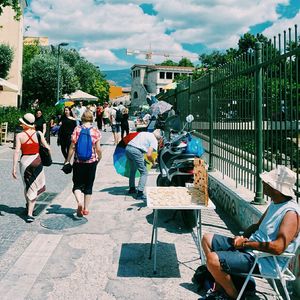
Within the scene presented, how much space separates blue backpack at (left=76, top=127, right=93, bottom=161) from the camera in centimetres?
668

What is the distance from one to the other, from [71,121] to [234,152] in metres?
5.89

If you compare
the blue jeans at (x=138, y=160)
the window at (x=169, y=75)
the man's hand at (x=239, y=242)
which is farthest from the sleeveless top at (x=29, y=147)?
the window at (x=169, y=75)

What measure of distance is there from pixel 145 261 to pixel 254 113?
251cm

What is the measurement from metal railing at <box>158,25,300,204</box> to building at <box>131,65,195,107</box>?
91781 millimetres

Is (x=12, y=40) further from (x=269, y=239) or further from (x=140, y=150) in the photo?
(x=269, y=239)

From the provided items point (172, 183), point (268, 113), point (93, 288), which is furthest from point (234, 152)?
point (93, 288)

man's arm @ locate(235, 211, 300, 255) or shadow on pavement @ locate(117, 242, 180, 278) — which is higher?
man's arm @ locate(235, 211, 300, 255)

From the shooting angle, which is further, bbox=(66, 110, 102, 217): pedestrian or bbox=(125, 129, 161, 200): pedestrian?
bbox=(125, 129, 161, 200): pedestrian

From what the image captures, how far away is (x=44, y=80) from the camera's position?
46875mm

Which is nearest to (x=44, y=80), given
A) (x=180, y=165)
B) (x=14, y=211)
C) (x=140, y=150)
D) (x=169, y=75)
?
(x=140, y=150)

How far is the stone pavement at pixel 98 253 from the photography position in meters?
4.22

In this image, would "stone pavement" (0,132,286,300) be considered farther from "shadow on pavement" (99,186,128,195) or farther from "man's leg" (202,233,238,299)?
"shadow on pavement" (99,186,128,195)

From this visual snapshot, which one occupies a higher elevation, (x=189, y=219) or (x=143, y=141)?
(x=143, y=141)

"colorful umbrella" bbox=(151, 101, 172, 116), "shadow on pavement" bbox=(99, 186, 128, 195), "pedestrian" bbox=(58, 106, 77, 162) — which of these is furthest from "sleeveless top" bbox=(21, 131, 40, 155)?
"colorful umbrella" bbox=(151, 101, 172, 116)
